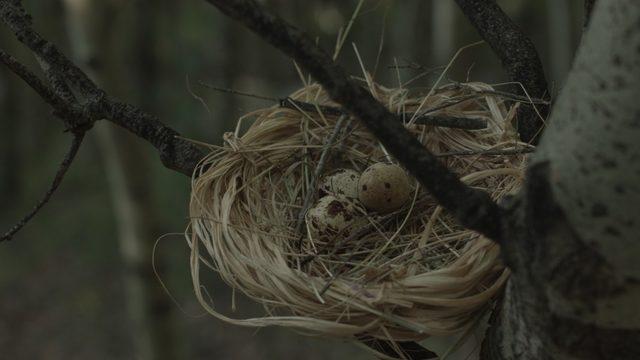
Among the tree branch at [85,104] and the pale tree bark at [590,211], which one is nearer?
the pale tree bark at [590,211]

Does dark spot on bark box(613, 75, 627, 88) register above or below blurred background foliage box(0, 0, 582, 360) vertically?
below

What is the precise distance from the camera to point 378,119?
0.74 m

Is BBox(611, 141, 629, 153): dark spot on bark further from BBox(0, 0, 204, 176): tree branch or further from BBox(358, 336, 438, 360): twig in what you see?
BBox(0, 0, 204, 176): tree branch

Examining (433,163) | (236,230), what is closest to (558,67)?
(236,230)

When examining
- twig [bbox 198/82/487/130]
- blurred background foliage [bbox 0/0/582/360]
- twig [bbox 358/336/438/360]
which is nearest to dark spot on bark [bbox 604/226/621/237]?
twig [bbox 358/336/438/360]

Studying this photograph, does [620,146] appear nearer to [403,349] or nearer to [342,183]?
[403,349]

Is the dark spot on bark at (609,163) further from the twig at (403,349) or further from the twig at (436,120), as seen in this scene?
the twig at (436,120)

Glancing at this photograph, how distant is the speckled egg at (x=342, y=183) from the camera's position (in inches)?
56.9

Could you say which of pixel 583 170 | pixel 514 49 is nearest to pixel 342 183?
pixel 514 49

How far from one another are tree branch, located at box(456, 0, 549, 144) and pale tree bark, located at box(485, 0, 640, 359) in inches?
19.2

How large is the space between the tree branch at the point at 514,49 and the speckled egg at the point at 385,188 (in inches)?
10.6

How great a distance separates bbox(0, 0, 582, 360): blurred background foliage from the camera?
249cm

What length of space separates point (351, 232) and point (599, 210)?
732 mm

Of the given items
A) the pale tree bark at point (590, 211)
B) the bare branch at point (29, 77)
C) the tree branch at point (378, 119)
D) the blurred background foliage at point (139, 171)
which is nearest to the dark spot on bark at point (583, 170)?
the pale tree bark at point (590, 211)
